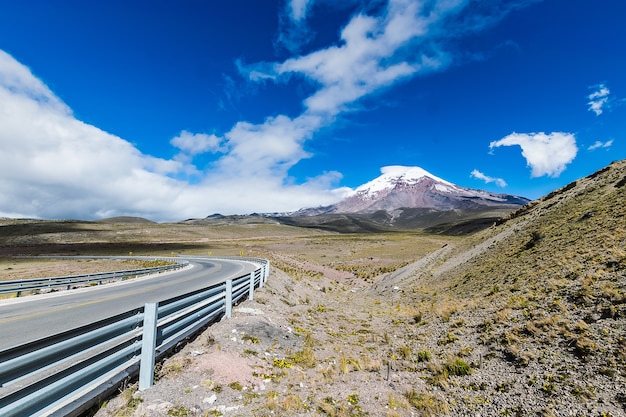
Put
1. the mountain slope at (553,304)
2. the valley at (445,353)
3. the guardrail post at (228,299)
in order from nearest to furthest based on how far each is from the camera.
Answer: the valley at (445,353)
the mountain slope at (553,304)
the guardrail post at (228,299)

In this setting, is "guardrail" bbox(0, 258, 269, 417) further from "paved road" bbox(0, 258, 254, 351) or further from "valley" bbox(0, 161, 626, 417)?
"paved road" bbox(0, 258, 254, 351)

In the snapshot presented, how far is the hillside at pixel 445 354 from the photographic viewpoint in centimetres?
647

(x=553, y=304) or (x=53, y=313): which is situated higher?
(x=553, y=304)

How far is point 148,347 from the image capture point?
6.09 metres

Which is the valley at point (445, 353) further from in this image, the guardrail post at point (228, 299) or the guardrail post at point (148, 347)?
the guardrail post at point (228, 299)

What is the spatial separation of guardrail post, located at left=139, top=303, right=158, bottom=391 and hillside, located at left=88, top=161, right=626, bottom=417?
267 millimetres

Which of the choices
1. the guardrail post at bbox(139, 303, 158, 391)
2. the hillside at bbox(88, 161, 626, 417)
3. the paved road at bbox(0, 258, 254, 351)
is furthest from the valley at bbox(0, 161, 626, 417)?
the paved road at bbox(0, 258, 254, 351)

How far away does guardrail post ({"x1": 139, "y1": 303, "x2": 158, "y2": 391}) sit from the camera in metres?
6.00

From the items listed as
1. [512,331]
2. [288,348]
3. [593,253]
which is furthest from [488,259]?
[288,348]

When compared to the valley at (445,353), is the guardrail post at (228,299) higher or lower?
higher

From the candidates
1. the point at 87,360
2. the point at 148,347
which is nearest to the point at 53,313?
the point at 148,347

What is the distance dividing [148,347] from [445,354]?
9042 millimetres

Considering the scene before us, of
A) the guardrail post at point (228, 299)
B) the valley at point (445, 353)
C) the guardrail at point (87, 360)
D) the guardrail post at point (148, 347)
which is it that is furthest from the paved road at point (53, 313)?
the valley at point (445, 353)

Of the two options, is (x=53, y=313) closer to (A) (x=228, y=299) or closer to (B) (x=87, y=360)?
(A) (x=228, y=299)
